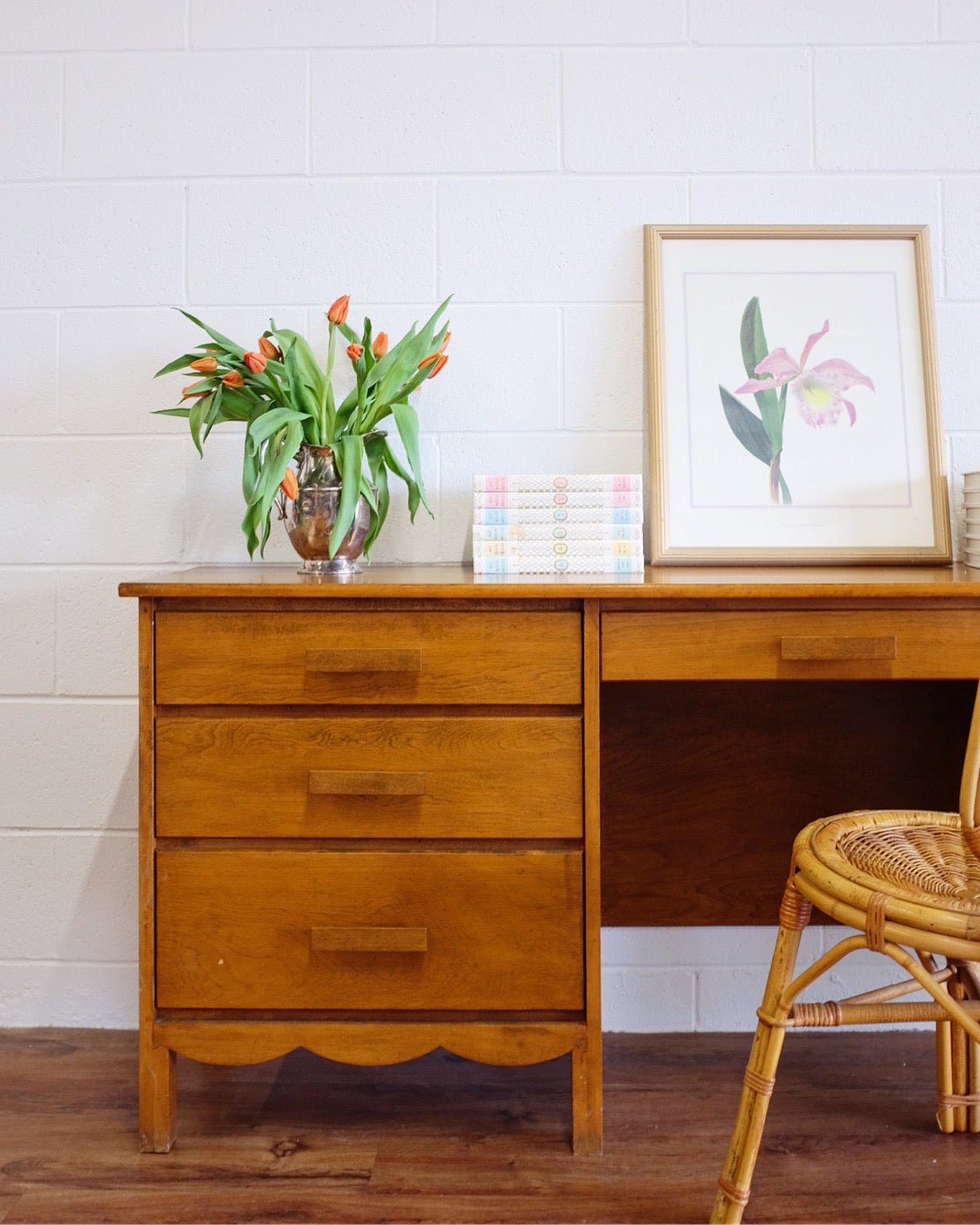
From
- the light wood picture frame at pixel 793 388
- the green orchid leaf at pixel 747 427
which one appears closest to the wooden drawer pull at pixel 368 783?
the light wood picture frame at pixel 793 388

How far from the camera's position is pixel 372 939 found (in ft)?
4.44

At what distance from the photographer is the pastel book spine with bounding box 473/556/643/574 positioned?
154 cm

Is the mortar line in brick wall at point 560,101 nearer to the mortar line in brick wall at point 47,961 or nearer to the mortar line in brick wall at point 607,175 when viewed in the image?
the mortar line in brick wall at point 607,175

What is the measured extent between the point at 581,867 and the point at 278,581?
0.54 meters

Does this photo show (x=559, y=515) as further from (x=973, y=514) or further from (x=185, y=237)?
(x=185, y=237)

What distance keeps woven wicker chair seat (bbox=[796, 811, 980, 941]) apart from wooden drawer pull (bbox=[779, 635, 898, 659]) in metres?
0.20

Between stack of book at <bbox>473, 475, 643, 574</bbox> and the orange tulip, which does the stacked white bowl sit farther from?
the orange tulip

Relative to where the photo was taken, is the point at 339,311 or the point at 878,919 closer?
the point at 878,919

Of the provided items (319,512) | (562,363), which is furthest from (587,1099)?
(562,363)

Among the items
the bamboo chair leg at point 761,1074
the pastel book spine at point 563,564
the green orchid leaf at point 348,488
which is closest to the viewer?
the bamboo chair leg at point 761,1074

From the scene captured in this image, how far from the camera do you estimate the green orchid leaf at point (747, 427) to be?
5.72ft

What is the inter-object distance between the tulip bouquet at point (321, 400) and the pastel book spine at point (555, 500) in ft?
0.33

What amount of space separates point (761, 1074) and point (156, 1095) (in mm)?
783

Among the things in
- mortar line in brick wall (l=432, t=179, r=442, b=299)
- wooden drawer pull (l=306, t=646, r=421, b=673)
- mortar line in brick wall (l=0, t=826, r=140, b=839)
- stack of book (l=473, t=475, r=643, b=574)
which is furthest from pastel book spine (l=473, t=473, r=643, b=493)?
mortar line in brick wall (l=0, t=826, r=140, b=839)
